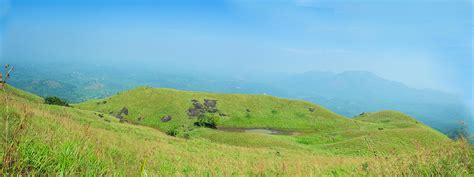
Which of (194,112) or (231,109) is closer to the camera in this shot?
→ (194,112)

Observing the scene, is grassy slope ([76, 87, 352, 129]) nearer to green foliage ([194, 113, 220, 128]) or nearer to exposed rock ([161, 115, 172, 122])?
exposed rock ([161, 115, 172, 122])

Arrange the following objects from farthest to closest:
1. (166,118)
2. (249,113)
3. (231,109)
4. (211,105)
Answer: (211,105) → (231,109) → (249,113) → (166,118)

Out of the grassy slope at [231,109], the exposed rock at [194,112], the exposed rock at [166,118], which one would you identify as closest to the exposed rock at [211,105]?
the grassy slope at [231,109]

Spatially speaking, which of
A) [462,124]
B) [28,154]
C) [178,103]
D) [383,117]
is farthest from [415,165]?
[383,117]

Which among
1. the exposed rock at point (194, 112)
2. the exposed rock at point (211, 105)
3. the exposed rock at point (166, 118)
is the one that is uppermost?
the exposed rock at point (211, 105)

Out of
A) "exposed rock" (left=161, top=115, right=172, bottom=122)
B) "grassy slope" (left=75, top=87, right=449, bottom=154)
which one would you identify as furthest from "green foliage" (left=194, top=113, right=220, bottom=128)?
"exposed rock" (left=161, top=115, right=172, bottom=122)

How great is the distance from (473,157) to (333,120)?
86.7 m

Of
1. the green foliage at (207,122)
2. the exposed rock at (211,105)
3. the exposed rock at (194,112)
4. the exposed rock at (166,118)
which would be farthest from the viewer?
the exposed rock at (211,105)

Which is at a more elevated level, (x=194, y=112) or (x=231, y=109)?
(x=231, y=109)

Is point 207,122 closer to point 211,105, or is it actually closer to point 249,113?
point 211,105

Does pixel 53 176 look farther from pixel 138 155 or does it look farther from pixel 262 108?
pixel 262 108

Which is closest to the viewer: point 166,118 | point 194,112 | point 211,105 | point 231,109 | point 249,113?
point 166,118

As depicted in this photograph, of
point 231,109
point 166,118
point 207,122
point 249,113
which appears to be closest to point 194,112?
point 166,118

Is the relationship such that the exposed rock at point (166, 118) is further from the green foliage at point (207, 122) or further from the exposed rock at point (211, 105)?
the exposed rock at point (211, 105)
